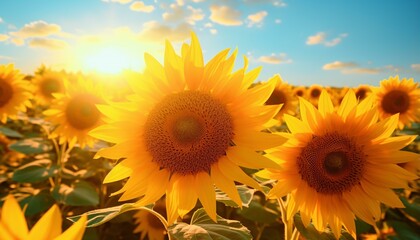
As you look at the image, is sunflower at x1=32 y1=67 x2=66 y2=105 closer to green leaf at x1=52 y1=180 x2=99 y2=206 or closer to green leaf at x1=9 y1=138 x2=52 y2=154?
green leaf at x1=9 y1=138 x2=52 y2=154

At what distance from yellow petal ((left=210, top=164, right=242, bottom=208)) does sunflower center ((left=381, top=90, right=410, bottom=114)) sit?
6135 millimetres

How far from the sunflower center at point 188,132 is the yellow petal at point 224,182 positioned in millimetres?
72

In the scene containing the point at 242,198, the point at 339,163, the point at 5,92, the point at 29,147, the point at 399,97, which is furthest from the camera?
the point at 399,97

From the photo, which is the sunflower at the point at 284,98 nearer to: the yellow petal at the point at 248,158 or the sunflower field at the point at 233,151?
the sunflower field at the point at 233,151

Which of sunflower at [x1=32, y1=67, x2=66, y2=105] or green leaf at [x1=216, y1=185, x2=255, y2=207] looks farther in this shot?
sunflower at [x1=32, y1=67, x2=66, y2=105]

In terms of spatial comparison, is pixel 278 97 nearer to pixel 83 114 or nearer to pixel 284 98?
pixel 284 98

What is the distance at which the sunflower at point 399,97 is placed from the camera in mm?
6973

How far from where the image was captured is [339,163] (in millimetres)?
2377

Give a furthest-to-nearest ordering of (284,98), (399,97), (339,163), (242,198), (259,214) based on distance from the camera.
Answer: (284,98), (399,97), (259,214), (339,163), (242,198)

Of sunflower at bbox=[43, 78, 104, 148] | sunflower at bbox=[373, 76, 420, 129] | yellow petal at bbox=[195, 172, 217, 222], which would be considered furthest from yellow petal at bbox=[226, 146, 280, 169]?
sunflower at bbox=[373, 76, 420, 129]

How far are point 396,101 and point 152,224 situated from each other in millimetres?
5446

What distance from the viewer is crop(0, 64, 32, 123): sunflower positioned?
654cm

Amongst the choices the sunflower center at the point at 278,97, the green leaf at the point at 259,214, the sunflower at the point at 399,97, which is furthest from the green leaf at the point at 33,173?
the sunflower at the point at 399,97

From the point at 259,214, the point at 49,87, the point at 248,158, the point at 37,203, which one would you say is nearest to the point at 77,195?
the point at 37,203
